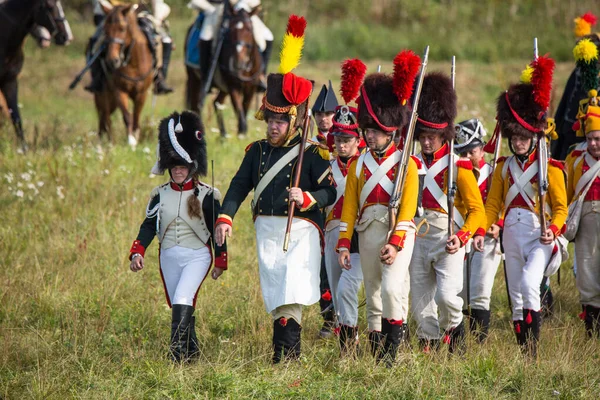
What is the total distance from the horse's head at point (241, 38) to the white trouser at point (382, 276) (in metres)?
8.99

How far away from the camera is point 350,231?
626 cm

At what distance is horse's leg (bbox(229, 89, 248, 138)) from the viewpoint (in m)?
15.0

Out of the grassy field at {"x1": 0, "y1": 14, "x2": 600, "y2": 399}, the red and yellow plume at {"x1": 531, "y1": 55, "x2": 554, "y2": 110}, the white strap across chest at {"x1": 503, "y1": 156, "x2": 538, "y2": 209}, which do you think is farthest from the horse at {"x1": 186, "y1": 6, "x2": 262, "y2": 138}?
the red and yellow plume at {"x1": 531, "y1": 55, "x2": 554, "y2": 110}

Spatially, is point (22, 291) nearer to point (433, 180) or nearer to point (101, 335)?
point (101, 335)

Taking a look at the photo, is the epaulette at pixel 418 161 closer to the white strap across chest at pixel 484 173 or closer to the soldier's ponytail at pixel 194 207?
the white strap across chest at pixel 484 173

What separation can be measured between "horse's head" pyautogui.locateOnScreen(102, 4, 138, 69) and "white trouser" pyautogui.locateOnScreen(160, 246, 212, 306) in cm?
822

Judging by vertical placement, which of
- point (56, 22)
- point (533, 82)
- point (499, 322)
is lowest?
point (499, 322)

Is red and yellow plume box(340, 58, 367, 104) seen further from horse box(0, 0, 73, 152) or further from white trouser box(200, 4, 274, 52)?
white trouser box(200, 4, 274, 52)

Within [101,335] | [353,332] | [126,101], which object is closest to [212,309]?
[101,335]

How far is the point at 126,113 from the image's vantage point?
14.3 meters

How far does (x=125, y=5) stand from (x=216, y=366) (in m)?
9.59

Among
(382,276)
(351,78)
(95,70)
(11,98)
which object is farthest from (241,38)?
(382,276)

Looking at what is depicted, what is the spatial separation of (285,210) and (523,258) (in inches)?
72.9

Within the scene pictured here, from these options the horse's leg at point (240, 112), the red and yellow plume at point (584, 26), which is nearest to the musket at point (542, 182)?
the red and yellow plume at point (584, 26)
